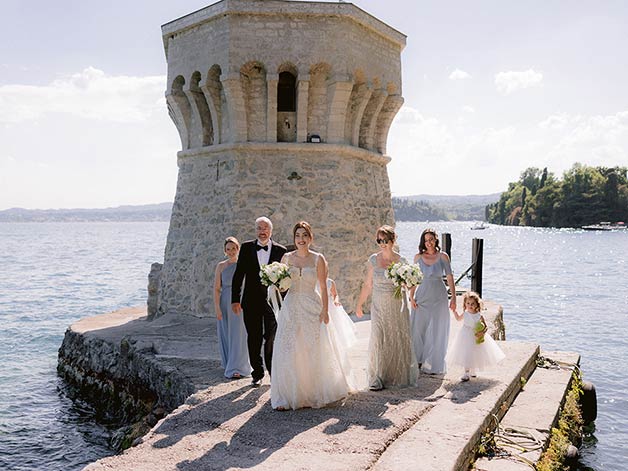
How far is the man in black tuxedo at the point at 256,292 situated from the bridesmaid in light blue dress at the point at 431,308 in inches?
72.9

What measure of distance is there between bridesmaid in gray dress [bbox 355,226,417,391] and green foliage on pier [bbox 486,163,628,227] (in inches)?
3253

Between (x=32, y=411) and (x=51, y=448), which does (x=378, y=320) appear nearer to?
(x=51, y=448)

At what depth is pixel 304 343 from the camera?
6078mm

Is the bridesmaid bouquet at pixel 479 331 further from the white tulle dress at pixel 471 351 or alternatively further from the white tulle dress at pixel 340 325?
the white tulle dress at pixel 340 325

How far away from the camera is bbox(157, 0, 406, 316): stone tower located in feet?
39.2

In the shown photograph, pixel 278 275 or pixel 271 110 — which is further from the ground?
pixel 271 110

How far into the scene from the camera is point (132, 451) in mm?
5250

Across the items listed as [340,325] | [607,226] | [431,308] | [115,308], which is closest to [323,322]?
[340,325]

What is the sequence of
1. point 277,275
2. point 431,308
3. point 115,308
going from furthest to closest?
point 115,308
point 431,308
point 277,275

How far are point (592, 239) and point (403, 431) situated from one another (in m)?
89.9

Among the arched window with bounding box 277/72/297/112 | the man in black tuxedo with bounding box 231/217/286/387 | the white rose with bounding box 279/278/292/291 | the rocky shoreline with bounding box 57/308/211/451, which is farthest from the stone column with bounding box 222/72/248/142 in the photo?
the white rose with bounding box 279/278/292/291

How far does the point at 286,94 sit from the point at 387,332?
7.69m

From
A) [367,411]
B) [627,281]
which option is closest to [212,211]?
[367,411]

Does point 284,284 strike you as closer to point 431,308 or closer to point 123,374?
point 431,308
